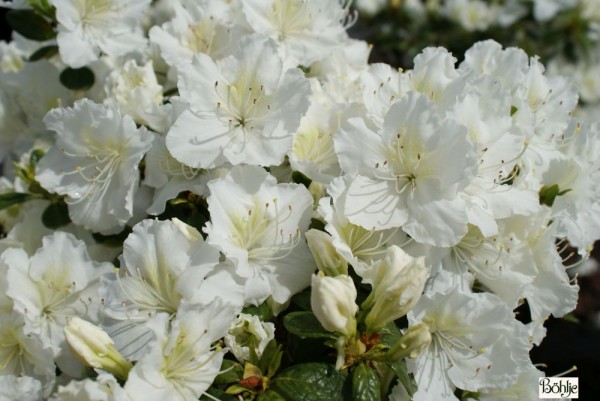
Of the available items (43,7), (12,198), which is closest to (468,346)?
(12,198)

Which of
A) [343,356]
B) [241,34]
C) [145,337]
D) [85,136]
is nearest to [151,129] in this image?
[85,136]

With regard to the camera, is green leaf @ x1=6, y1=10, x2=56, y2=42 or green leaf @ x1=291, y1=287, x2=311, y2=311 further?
green leaf @ x1=6, y1=10, x2=56, y2=42

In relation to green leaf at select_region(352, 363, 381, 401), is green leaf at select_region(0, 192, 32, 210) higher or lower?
lower

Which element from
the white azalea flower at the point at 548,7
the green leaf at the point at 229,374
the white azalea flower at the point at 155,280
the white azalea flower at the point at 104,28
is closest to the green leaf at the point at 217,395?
the green leaf at the point at 229,374

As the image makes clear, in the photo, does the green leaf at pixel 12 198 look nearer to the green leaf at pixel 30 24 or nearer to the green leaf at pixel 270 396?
the green leaf at pixel 30 24

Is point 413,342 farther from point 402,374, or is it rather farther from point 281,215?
point 281,215

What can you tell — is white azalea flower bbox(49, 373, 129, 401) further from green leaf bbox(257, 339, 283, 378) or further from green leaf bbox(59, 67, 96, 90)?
green leaf bbox(59, 67, 96, 90)

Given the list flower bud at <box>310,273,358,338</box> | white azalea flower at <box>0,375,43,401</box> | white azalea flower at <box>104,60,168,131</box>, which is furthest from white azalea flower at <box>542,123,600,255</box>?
white azalea flower at <box>0,375,43,401</box>

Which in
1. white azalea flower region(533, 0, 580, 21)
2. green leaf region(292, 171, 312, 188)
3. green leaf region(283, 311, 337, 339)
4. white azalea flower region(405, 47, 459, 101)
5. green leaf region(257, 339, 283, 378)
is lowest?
white azalea flower region(533, 0, 580, 21)
